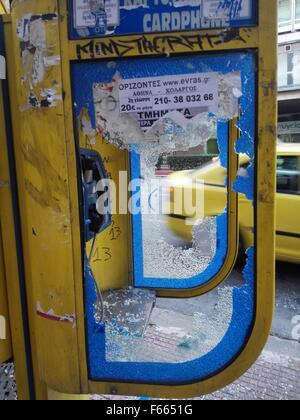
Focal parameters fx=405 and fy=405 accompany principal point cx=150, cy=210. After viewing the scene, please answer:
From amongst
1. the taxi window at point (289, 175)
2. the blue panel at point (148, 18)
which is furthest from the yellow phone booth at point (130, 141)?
the taxi window at point (289, 175)

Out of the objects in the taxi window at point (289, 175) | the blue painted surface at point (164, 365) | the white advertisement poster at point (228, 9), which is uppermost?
the white advertisement poster at point (228, 9)

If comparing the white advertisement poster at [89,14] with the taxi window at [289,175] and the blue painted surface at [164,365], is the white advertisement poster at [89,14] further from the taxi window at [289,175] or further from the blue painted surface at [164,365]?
the taxi window at [289,175]

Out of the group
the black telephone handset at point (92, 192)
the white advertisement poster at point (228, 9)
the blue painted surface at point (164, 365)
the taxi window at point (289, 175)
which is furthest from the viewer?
the taxi window at point (289, 175)

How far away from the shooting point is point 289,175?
406 centimetres

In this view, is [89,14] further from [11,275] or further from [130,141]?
→ [11,275]

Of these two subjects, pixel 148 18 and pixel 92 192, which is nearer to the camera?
pixel 148 18

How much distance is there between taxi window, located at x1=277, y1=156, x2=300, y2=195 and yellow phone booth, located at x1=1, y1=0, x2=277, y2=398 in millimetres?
2584

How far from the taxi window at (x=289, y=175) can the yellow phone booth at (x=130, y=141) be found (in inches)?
102

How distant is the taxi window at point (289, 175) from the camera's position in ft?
13.2

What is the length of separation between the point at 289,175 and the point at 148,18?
127 inches

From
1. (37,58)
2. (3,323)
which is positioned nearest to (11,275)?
(3,323)

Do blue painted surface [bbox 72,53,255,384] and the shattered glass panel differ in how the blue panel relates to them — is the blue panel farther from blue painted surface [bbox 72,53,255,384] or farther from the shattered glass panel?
the shattered glass panel

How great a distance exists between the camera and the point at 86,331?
1352 mm

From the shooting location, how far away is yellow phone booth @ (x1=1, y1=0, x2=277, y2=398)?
116 cm
